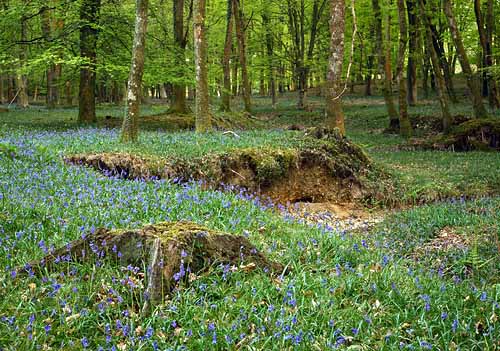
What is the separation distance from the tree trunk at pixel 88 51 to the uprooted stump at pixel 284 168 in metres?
9.25

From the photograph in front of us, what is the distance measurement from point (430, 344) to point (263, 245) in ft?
8.10

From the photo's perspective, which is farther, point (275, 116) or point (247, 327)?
point (275, 116)

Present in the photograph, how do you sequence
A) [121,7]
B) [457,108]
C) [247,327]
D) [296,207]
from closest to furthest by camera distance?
[247,327] < [296,207] < [121,7] < [457,108]

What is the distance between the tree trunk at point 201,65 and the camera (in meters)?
14.6

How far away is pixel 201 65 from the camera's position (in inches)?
591

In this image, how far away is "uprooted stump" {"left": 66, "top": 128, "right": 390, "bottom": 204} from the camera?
34.0ft

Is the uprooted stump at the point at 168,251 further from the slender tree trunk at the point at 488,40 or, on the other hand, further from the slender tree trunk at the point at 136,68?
the slender tree trunk at the point at 488,40

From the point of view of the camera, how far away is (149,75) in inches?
759

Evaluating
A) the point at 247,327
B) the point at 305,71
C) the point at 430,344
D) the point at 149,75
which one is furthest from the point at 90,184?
the point at 305,71

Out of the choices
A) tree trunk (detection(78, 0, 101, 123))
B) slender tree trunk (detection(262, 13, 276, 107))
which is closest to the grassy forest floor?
tree trunk (detection(78, 0, 101, 123))

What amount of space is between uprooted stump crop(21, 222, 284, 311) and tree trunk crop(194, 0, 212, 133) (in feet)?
35.0

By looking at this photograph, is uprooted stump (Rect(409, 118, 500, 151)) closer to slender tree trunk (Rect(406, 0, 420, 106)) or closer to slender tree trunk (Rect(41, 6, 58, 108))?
slender tree trunk (Rect(406, 0, 420, 106))

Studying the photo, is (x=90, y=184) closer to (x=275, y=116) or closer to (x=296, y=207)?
(x=296, y=207)

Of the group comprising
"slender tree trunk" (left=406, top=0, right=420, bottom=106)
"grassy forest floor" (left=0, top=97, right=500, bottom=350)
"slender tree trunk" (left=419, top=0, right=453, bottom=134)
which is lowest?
"grassy forest floor" (left=0, top=97, right=500, bottom=350)
